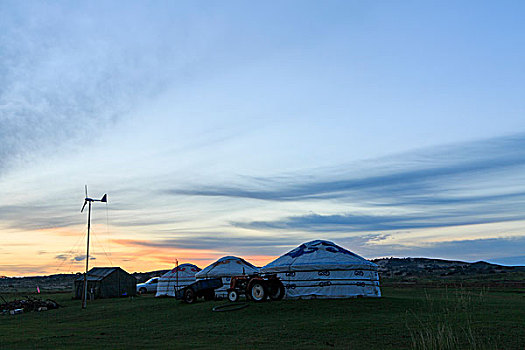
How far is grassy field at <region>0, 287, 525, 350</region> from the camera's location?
14996 millimetres

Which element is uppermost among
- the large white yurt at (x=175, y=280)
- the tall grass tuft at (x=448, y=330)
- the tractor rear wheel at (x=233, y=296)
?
the large white yurt at (x=175, y=280)

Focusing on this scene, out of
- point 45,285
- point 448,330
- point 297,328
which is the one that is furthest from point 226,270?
point 45,285

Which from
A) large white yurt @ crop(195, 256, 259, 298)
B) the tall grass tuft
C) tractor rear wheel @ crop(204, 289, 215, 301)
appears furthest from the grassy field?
large white yurt @ crop(195, 256, 259, 298)

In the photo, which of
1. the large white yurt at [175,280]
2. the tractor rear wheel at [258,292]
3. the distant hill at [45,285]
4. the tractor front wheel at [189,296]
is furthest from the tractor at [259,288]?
the distant hill at [45,285]

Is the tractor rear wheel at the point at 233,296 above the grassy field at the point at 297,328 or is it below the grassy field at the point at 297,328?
above

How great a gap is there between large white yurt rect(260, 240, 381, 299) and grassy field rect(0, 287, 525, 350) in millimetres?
2456

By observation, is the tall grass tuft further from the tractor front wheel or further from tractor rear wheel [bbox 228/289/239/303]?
the tractor front wheel

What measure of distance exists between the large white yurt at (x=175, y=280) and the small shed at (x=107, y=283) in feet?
26.7

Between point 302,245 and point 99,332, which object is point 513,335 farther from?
point 302,245

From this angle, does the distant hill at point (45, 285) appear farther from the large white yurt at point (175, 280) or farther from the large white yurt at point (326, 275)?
the large white yurt at point (326, 275)

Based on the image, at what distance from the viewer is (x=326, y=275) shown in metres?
29.2

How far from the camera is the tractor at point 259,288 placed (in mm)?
28428

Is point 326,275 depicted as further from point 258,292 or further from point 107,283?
point 107,283

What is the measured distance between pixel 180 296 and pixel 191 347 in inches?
829
